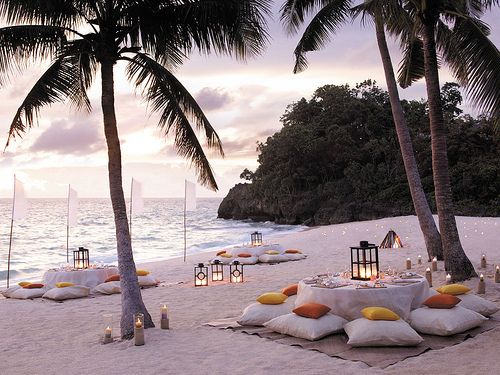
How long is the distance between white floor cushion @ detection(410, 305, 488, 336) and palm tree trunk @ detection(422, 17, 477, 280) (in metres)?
3.35

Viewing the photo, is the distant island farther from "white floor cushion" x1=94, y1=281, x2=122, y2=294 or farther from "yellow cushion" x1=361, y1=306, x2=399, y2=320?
"yellow cushion" x1=361, y1=306, x2=399, y2=320

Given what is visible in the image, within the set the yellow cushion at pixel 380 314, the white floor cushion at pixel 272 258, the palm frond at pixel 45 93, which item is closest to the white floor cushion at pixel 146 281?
the white floor cushion at pixel 272 258

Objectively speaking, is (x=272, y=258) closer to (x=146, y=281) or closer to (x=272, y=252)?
(x=272, y=252)

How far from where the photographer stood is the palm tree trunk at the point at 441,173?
10.3m

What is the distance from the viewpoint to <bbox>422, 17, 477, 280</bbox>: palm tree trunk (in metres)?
10.3

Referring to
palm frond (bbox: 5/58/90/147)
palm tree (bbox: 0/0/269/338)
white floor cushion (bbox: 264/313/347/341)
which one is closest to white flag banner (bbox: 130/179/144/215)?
palm tree (bbox: 0/0/269/338)

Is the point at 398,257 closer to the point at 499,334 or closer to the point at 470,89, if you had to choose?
the point at 470,89

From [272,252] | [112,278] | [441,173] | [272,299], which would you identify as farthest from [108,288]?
[441,173]

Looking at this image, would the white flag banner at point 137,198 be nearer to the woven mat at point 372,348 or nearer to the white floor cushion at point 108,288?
the white floor cushion at point 108,288

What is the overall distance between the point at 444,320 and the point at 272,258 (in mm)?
10358

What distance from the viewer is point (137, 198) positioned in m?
16.4

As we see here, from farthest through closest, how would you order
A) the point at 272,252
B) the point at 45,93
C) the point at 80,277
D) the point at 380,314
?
the point at 272,252, the point at 80,277, the point at 45,93, the point at 380,314

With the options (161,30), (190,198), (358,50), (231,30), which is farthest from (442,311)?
(190,198)

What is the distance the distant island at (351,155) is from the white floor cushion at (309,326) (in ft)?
95.8
